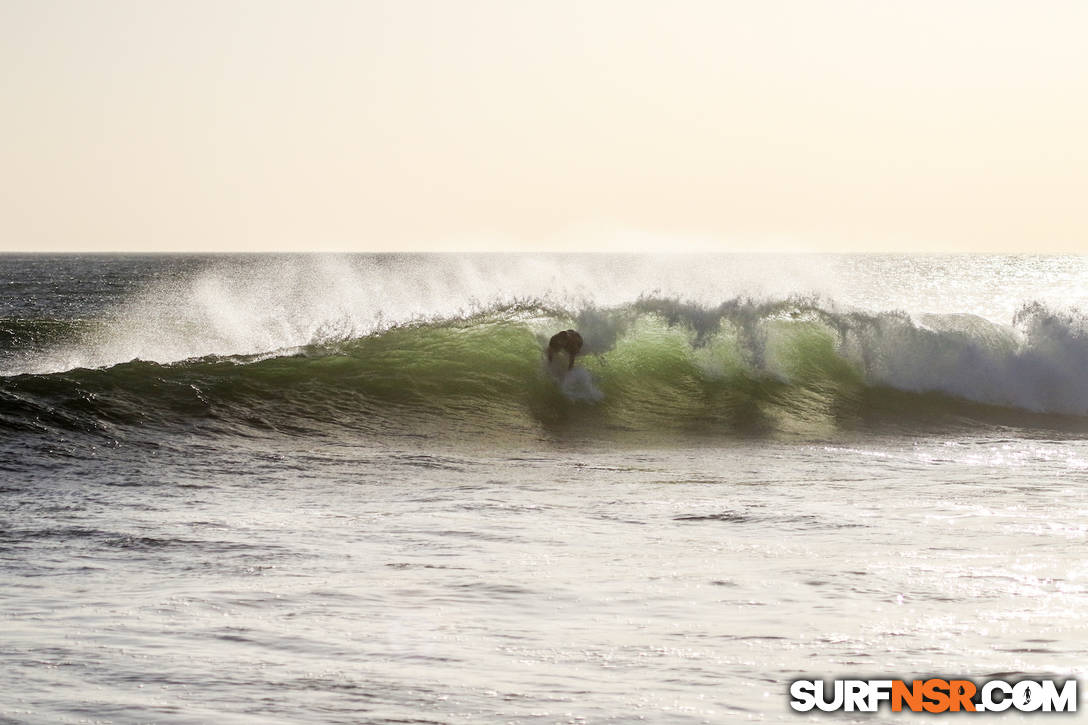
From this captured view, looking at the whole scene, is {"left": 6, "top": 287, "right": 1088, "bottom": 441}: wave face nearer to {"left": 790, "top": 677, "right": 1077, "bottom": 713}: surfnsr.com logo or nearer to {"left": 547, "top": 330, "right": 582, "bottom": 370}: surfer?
{"left": 547, "top": 330, "right": 582, "bottom": 370}: surfer

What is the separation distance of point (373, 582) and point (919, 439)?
9.69 meters

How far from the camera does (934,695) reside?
4.94 meters

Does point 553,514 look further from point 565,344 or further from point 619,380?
point 565,344

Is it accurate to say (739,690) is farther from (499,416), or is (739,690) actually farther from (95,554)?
(499,416)

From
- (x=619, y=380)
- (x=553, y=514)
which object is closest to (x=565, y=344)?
(x=619, y=380)

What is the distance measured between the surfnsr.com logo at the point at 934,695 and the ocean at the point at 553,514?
118mm

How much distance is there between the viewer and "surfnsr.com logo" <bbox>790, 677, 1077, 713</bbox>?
481 cm

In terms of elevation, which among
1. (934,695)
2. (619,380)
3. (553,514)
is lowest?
(934,695)

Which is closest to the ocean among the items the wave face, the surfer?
the wave face

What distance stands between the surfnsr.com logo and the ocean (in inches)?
4.6

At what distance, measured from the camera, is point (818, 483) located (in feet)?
34.7

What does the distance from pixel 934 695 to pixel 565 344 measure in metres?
13.5

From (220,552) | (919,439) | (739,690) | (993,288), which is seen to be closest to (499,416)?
(919,439)

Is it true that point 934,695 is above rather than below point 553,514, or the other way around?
below
